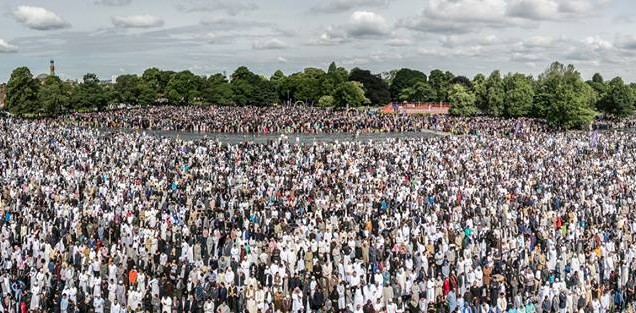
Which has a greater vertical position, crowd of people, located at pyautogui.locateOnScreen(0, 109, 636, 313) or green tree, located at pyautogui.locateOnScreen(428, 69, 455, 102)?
green tree, located at pyautogui.locateOnScreen(428, 69, 455, 102)

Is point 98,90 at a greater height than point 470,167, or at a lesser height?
greater

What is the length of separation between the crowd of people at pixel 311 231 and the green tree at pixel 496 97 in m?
40.1

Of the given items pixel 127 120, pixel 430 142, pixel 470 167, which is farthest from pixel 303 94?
pixel 470 167

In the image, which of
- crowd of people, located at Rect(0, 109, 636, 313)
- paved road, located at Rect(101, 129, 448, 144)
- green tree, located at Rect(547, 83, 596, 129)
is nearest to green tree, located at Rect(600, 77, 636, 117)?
green tree, located at Rect(547, 83, 596, 129)

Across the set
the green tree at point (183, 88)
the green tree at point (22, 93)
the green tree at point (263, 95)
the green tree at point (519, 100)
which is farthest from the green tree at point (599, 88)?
the green tree at point (22, 93)

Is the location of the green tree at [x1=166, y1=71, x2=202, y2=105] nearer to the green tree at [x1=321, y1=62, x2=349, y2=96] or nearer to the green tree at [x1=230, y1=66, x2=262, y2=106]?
the green tree at [x1=230, y1=66, x2=262, y2=106]

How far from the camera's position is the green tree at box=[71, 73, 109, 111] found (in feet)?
245

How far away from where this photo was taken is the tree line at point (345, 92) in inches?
2692

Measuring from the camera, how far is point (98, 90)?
257 ft

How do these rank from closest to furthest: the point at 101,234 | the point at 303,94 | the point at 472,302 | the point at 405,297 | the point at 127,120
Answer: the point at 472,302 < the point at 405,297 < the point at 101,234 < the point at 127,120 < the point at 303,94

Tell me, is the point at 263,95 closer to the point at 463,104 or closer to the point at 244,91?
the point at 244,91

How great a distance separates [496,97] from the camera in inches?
2928

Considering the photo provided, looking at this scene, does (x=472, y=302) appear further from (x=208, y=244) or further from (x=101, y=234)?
(x=101, y=234)

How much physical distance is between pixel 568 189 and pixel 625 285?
11542mm
